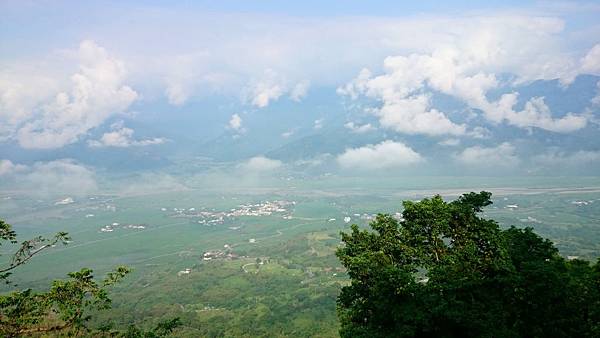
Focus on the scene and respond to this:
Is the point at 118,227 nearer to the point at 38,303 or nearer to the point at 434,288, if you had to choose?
the point at 38,303

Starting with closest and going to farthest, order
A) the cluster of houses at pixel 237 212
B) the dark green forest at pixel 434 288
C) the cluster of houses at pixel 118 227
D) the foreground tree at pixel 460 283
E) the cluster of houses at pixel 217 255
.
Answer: the dark green forest at pixel 434 288
the foreground tree at pixel 460 283
the cluster of houses at pixel 217 255
the cluster of houses at pixel 118 227
the cluster of houses at pixel 237 212

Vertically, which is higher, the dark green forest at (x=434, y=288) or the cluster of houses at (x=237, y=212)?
the dark green forest at (x=434, y=288)

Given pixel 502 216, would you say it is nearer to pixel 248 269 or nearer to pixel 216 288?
pixel 248 269

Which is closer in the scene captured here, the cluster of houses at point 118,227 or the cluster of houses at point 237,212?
the cluster of houses at point 118,227

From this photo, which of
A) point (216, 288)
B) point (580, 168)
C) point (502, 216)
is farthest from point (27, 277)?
point (580, 168)

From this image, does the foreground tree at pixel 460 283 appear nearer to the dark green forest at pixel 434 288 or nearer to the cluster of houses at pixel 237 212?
the dark green forest at pixel 434 288

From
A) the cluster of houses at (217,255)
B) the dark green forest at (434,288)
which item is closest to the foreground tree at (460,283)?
the dark green forest at (434,288)

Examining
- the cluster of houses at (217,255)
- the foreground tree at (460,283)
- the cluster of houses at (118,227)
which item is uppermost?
the foreground tree at (460,283)

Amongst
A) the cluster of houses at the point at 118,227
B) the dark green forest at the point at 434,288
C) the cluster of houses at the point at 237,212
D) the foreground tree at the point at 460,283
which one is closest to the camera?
the dark green forest at the point at 434,288

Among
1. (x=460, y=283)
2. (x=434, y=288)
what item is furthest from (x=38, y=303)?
(x=460, y=283)
